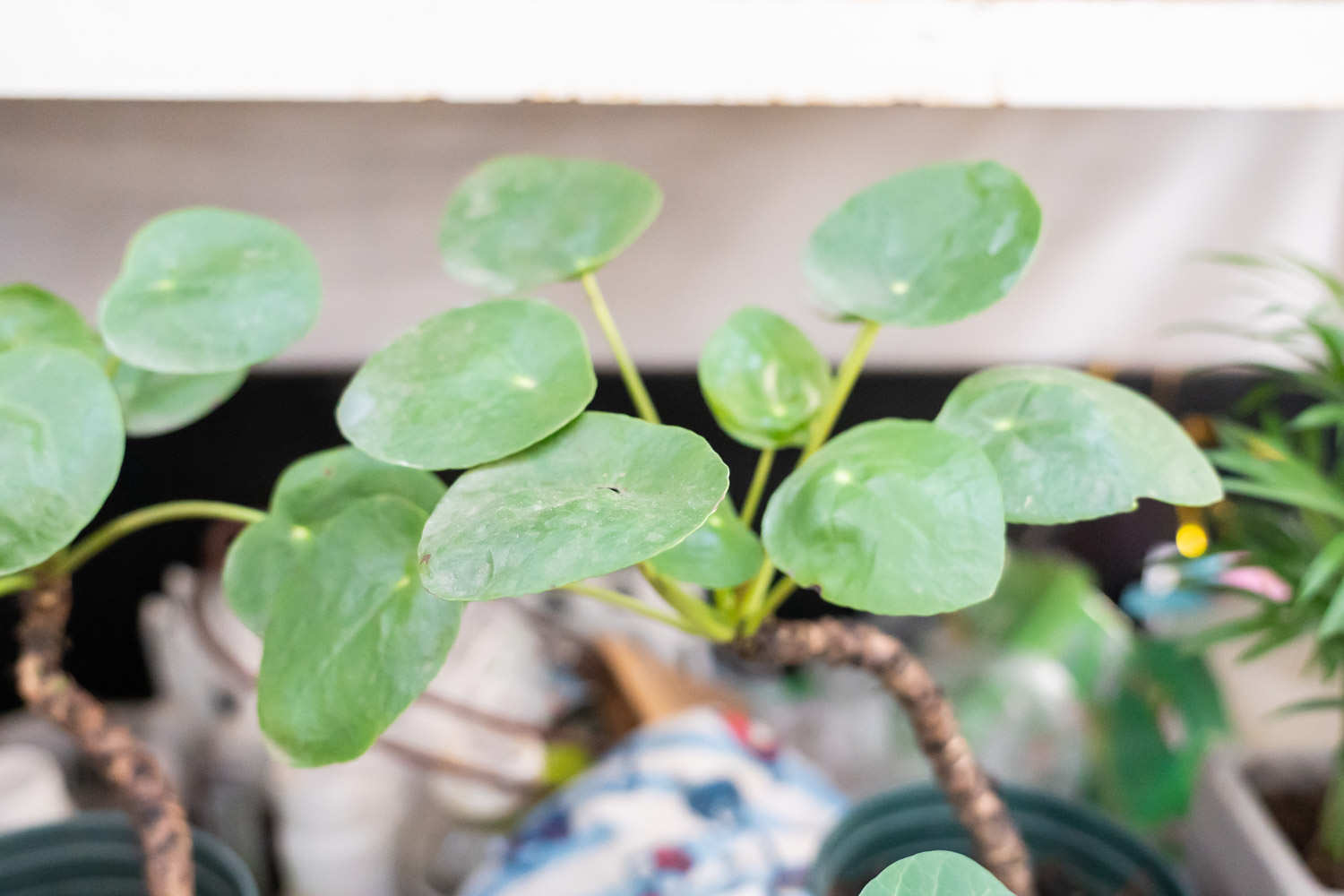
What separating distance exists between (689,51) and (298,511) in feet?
0.93

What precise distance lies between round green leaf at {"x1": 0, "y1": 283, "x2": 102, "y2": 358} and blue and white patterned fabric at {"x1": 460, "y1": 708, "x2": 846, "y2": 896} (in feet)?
Result: 1.52

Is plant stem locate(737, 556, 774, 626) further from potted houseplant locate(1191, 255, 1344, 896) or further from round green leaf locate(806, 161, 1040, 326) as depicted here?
potted houseplant locate(1191, 255, 1344, 896)

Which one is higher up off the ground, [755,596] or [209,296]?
[209,296]

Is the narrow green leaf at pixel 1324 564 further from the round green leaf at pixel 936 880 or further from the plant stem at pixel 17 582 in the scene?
the plant stem at pixel 17 582

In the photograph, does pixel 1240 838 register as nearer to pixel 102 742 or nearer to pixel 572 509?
pixel 572 509

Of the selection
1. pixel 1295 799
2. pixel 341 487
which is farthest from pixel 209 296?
pixel 1295 799

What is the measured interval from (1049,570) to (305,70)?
2.62 feet

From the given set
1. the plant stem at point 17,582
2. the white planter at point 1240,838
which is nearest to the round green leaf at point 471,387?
the plant stem at point 17,582

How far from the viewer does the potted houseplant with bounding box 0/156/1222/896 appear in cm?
34

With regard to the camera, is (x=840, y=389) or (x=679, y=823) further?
(x=679, y=823)

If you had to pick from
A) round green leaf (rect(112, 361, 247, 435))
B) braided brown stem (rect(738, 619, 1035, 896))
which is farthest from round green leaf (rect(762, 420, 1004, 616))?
round green leaf (rect(112, 361, 247, 435))

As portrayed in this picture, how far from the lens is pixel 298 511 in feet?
1.48

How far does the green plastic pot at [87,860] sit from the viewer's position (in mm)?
583

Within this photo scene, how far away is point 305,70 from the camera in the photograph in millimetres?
430
